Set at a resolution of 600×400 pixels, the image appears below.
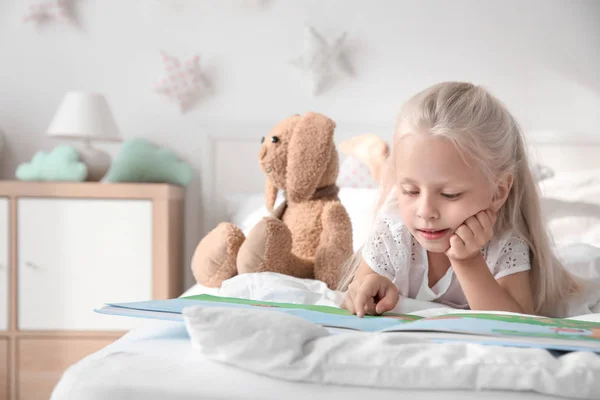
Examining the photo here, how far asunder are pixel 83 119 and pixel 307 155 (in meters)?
1.08

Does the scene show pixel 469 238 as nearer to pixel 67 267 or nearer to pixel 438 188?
pixel 438 188

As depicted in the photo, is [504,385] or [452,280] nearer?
[504,385]

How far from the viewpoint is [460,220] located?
96 centimetres

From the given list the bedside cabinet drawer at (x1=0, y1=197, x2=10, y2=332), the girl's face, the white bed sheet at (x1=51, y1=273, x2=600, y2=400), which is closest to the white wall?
the bedside cabinet drawer at (x1=0, y1=197, x2=10, y2=332)

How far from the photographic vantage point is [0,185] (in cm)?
211

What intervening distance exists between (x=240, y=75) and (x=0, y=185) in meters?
0.93

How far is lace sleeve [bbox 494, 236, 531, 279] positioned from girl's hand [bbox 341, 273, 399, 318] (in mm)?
236

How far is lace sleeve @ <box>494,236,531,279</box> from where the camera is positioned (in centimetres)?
107

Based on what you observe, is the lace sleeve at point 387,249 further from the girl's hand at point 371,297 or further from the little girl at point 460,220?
the girl's hand at point 371,297

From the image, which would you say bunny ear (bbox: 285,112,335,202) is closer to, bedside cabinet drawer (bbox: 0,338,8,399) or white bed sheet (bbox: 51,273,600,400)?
white bed sheet (bbox: 51,273,600,400)

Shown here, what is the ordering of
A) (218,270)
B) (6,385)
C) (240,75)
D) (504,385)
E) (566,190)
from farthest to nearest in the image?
(240,75), (6,385), (566,190), (218,270), (504,385)

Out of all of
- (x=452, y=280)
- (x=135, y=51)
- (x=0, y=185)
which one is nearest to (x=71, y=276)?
(x=0, y=185)

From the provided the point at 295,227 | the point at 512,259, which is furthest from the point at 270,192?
the point at 512,259

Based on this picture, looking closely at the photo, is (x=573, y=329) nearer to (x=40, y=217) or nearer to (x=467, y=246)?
(x=467, y=246)
